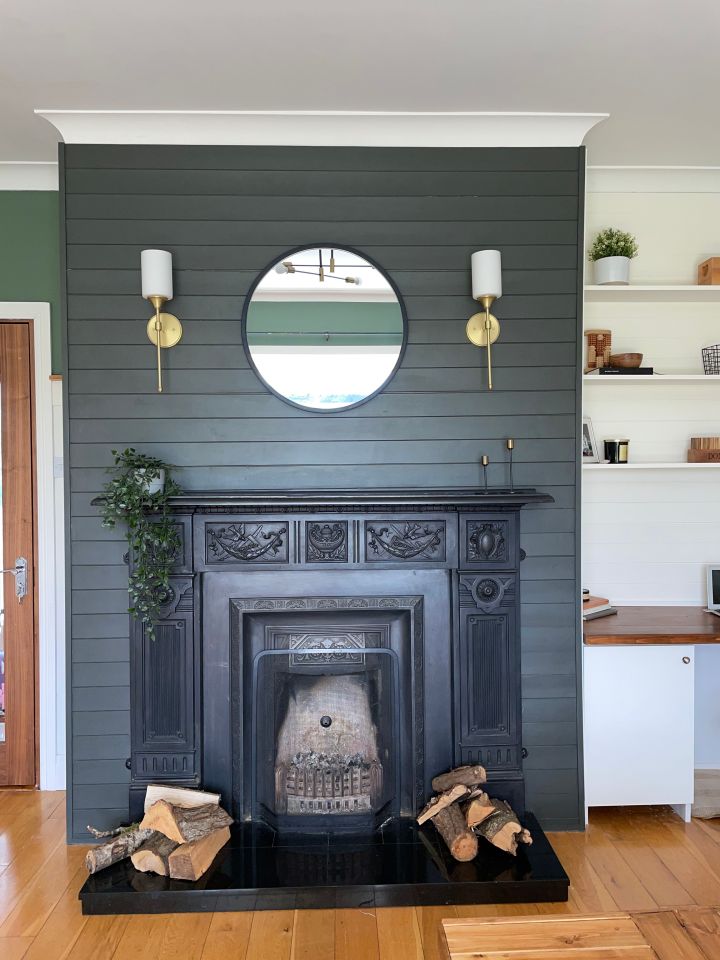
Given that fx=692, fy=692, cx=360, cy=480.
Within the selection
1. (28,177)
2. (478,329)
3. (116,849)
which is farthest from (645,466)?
(28,177)

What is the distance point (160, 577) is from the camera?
8.27ft

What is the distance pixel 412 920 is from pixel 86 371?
90.6 inches

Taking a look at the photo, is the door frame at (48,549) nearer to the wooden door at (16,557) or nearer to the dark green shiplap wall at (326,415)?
the wooden door at (16,557)

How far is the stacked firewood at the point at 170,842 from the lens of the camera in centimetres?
236

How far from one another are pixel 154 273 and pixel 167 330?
0.23 metres

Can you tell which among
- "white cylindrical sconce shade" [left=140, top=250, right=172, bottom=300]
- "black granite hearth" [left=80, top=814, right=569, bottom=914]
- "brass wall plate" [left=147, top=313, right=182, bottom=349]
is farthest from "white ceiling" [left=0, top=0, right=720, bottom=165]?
"black granite hearth" [left=80, top=814, right=569, bottom=914]

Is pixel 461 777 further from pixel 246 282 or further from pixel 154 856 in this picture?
pixel 246 282

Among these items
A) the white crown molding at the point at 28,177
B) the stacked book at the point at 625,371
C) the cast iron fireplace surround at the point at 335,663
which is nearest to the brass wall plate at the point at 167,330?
the cast iron fireplace surround at the point at 335,663

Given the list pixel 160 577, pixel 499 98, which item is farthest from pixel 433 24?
pixel 160 577

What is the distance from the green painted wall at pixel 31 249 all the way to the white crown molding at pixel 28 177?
0.02 meters

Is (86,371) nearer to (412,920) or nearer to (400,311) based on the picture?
(400,311)

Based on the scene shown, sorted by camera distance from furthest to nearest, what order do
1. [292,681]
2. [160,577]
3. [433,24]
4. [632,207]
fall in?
[632,207]
[292,681]
[160,577]
[433,24]

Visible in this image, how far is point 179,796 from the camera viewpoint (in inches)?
102

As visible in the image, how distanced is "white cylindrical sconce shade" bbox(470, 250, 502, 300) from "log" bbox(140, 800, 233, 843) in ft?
7.21
